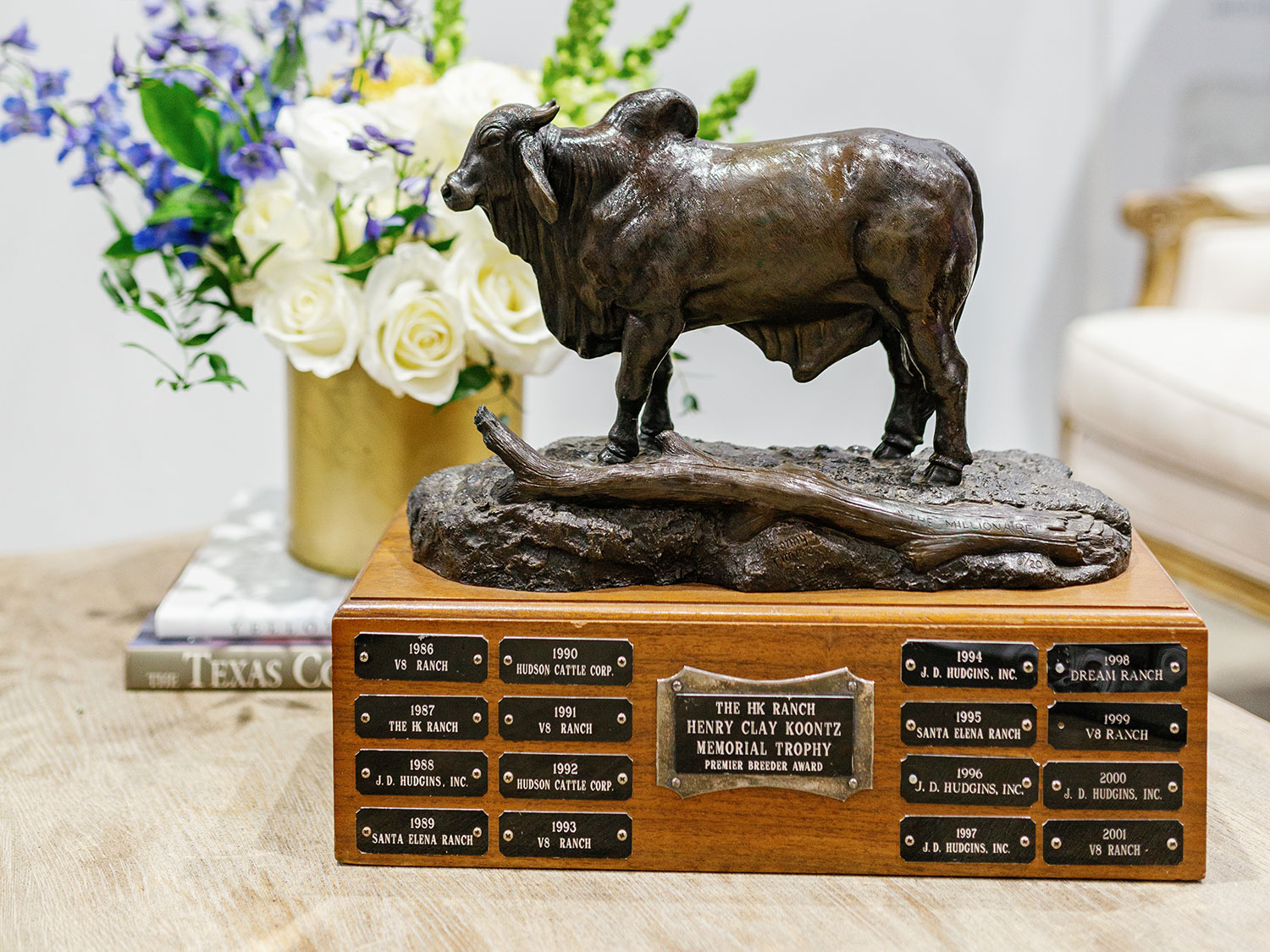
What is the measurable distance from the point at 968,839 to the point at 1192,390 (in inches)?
31.5

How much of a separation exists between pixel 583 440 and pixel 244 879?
38cm

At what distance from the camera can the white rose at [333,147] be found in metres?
1.06

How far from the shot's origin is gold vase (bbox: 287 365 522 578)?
1.19 meters

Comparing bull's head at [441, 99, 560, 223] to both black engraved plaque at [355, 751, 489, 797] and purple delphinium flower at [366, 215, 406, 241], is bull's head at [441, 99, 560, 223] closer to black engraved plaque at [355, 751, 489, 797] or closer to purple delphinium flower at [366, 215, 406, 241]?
purple delphinium flower at [366, 215, 406, 241]

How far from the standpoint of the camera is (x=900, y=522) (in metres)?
0.82

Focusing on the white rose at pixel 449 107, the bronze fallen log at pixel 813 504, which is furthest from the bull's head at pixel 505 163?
the white rose at pixel 449 107

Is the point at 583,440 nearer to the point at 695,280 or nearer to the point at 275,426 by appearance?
the point at 695,280

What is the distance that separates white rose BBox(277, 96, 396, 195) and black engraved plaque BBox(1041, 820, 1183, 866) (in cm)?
72

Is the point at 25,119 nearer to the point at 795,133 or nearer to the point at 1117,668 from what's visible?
the point at 1117,668

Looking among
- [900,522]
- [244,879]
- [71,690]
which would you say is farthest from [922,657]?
[71,690]

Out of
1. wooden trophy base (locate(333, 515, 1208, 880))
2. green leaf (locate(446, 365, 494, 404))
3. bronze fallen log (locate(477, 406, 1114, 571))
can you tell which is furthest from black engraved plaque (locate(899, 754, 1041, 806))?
green leaf (locate(446, 365, 494, 404))

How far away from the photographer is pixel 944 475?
89cm

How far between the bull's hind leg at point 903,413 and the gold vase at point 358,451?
0.41 metres

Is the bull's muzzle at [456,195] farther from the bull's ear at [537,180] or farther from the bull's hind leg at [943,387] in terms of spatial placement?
the bull's hind leg at [943,387]
